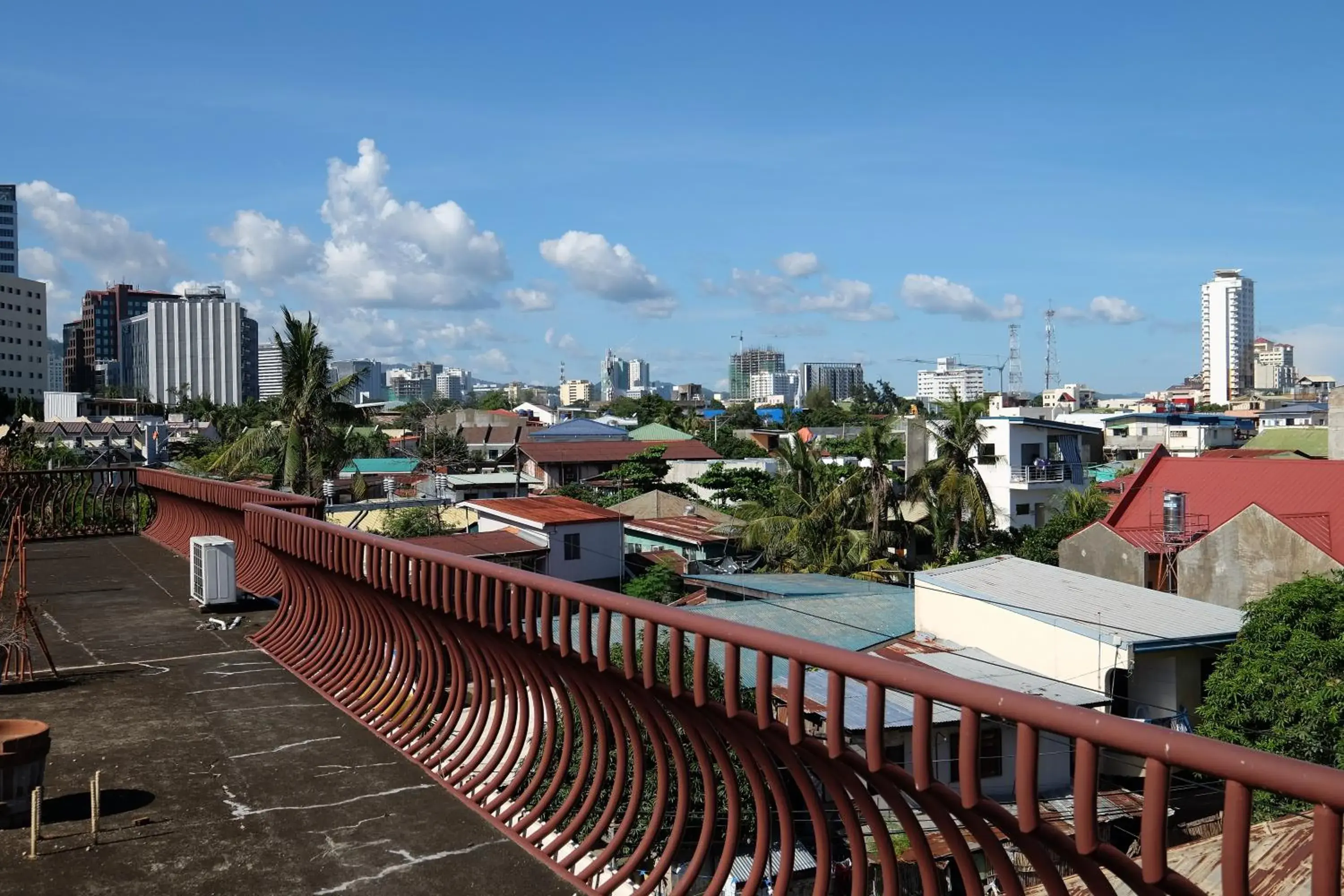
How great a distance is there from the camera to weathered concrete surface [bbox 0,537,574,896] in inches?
162

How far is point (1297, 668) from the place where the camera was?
1659 centimetres

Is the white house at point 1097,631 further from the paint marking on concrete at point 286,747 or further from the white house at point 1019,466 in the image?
the white house at point 1019,466

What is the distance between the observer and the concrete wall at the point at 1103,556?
26.8 m

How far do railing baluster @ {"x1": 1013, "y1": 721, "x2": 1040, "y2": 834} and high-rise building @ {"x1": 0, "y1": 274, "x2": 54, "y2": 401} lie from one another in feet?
486

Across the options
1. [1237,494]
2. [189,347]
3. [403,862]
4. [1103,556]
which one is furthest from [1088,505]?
[189,347]

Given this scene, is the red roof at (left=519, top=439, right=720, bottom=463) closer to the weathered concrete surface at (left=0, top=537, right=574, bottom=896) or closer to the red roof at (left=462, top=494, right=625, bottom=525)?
the red roof at (left=462, top=494, right=625, bottom=525)

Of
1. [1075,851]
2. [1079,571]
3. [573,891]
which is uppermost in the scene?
[1075,851]

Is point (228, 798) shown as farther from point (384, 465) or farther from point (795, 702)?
point (384, 465)

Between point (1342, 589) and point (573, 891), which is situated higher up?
point (573, 891)

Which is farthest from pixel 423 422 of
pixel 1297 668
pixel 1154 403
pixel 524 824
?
pixel 524 824

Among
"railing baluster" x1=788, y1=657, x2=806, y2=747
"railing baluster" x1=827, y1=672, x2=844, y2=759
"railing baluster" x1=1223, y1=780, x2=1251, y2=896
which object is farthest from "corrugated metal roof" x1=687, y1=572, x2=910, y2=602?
"railing baluster" x1=1223, y1=780, x2=1251, y2=896

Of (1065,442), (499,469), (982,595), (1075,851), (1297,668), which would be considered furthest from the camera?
(499,469)

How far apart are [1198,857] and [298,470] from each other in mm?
23311

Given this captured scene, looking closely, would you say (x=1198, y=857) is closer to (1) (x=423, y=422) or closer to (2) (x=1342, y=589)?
(2) (x=1342, y=589)
